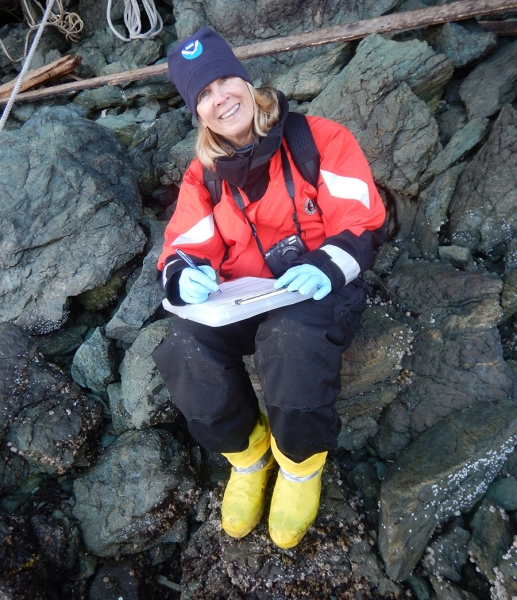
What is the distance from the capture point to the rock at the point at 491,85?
4.39m

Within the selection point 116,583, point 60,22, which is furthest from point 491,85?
point 60,22

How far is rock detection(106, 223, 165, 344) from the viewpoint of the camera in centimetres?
450

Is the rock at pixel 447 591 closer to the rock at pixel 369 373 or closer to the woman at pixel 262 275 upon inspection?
the woman at pixel 262 275

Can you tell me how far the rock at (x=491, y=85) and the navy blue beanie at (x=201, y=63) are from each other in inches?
105

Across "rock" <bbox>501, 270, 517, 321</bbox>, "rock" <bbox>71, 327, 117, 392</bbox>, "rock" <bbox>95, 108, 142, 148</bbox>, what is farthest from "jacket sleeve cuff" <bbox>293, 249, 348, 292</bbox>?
"rock" <bbox>95, 108, 142, 148</bbox>

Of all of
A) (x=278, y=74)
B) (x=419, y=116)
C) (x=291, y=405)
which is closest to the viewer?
(x=291, y=405)

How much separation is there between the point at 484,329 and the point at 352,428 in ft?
4.48

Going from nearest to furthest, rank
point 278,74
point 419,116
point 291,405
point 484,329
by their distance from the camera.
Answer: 1. point 291,405
2. point 484,329
3. point 419,116
4. point 278,74

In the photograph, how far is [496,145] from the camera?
13.6 feet

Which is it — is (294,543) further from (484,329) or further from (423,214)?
(423,214)

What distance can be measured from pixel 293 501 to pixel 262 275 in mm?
1664

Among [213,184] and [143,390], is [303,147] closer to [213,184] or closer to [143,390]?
[213,184]

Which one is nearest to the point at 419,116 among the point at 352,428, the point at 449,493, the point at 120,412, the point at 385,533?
the point at 352,428

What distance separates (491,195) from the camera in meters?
4.18
